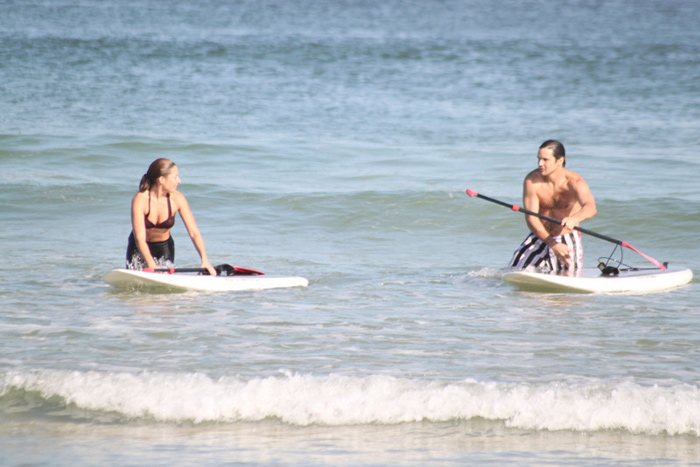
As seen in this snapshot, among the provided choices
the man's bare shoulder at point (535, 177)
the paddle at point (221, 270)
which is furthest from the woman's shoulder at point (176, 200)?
the man's bare shoulder at point (535, 177)

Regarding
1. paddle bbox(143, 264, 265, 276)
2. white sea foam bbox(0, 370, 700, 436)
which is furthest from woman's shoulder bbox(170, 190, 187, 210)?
white sea foam bbox(0, 370, 700, 436)

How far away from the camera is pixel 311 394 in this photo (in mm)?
4492

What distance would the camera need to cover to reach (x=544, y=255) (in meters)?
7.34

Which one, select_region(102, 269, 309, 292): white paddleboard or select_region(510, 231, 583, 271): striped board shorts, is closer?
select_region(102, 269, 309, 292): white paddleboard

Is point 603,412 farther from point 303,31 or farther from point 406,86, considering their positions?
point 303,31

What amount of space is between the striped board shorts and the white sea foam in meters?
2.76

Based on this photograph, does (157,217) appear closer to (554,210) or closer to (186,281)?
(186,281)

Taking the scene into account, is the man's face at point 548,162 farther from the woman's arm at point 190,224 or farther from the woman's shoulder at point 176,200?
the woman's shoulder at point 176,200

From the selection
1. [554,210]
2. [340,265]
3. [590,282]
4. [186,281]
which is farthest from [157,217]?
[590,282]

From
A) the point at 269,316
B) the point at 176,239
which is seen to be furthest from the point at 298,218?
the point at 269,316

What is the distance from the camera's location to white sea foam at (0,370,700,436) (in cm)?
428

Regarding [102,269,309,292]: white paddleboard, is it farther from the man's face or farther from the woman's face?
the man's face

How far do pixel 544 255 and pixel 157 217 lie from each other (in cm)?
326

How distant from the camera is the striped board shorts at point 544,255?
287 inches
